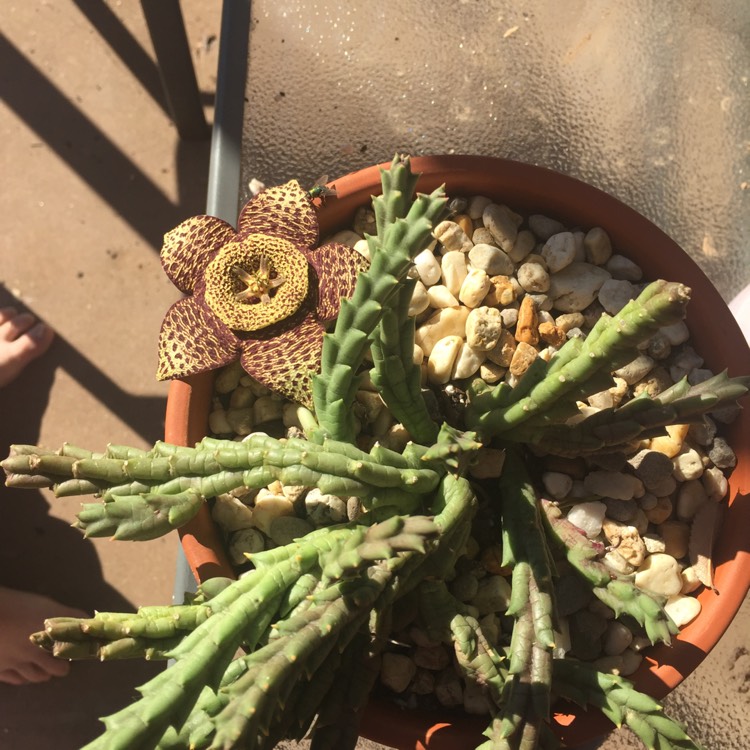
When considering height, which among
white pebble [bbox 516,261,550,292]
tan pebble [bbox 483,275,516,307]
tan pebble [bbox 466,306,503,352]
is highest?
white pebble [bbox 516,261,550,292]

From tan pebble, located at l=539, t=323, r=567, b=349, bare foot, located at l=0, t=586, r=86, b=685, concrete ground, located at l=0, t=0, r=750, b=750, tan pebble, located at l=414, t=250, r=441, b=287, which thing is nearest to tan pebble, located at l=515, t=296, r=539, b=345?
tan pebble, located at l=539, t=323, r=567, b=349

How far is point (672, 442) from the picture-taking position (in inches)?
33.6

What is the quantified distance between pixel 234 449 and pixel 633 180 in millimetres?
698

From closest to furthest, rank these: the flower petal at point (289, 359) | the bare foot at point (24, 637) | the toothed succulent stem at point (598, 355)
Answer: the toothed succulent stem at point (598, 355), the flower petal at point (289, 359), the bare foot at point (24, 637)

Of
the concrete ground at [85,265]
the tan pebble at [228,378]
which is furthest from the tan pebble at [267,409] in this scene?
the concrete ground at [85,265]

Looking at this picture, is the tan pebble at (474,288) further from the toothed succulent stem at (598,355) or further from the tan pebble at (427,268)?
the toothed succulent stem at (598,355)

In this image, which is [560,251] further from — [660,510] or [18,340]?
[18,340]

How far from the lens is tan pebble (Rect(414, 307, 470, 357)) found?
89cm

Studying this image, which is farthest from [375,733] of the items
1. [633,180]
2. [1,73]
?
[1,73]

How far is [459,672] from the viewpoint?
0.82 metres

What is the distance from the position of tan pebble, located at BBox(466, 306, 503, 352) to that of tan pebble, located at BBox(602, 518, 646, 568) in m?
0.24

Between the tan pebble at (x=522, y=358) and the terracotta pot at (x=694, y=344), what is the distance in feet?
0.57

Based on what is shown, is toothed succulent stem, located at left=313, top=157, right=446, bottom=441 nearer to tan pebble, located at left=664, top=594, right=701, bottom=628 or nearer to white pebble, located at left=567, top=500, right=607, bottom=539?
white pebble, located at left=567, top=500, right=607, bottom=539

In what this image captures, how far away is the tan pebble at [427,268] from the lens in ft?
2.93
